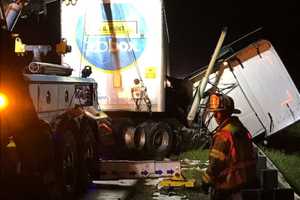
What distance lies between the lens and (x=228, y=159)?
627cm

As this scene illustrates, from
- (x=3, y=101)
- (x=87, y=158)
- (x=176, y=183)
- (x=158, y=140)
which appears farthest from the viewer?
(x=158, y=140)

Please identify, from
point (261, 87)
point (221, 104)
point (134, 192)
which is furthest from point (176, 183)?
point (261, 87)

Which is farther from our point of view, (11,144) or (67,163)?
(67,163)

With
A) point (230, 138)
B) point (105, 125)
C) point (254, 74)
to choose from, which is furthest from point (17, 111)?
A: point (254, 74)

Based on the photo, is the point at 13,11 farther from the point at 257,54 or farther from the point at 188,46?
the point at 188,46

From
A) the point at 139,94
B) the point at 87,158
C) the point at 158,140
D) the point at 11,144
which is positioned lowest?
the point at 87,158

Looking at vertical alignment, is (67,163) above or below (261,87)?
below

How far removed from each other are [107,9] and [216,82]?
148 inches

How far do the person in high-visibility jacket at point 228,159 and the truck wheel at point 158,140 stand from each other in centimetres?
750

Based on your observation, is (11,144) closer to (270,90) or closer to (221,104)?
(221,104)

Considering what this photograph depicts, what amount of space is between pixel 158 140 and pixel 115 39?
2428 mm

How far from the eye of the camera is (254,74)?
51.9 feet

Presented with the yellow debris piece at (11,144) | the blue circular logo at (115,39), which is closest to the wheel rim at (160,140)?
the blue circular logo at (115,39)

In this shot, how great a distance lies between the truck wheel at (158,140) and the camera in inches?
550
